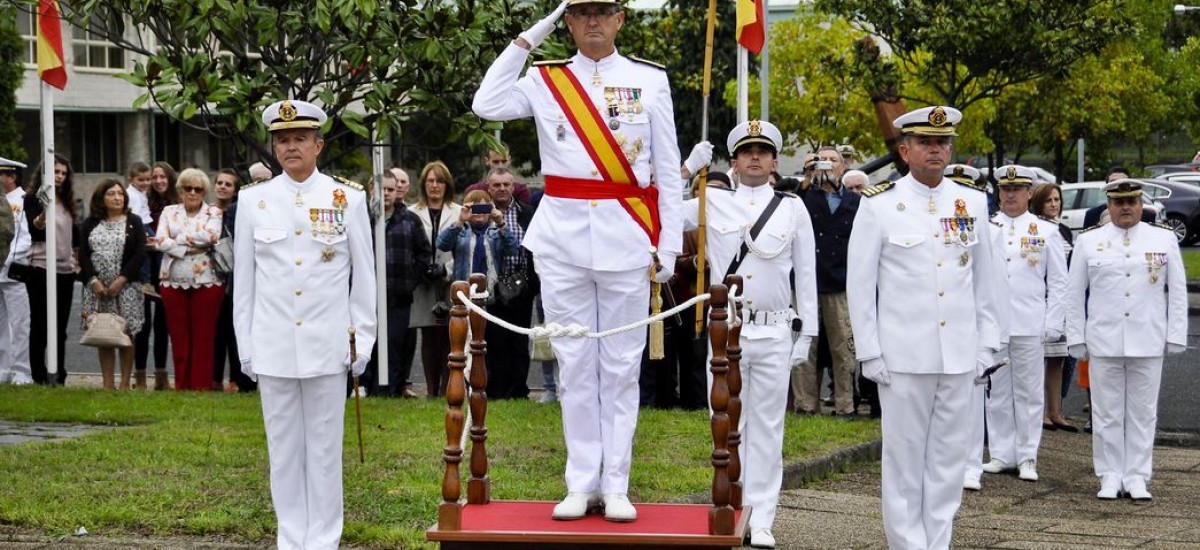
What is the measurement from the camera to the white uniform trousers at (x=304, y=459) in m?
8.15

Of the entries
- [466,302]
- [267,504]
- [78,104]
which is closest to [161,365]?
[267,504]

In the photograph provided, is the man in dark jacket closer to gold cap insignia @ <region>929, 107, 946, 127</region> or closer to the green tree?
gold cap insignia @ <region>929, 107, 946, 127</region>

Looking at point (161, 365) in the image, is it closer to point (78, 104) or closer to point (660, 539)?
point (660, 539)

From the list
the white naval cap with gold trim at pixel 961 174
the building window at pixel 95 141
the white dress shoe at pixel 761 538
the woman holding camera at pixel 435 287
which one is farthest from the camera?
the building window at pixel 95 141

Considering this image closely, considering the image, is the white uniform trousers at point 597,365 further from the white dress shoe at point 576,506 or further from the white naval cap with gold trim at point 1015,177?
the white naval cap with gold trim at point 1015,177

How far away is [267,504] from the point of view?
368 inches

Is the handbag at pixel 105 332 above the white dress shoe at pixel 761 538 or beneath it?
above

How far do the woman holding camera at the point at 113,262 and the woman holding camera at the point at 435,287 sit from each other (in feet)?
7.68

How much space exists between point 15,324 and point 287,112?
8.26 meters

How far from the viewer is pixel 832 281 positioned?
14.4 meters

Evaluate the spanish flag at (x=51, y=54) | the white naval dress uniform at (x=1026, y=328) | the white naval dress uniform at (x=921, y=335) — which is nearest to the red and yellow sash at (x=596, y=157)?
the white naval dress uniform at (x=921, y=335)

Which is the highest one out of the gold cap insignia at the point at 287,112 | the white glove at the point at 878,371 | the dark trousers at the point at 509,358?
the gold cap insignia at the point at 287,112

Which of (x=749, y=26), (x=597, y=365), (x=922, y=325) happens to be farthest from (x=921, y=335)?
(x=749, y=26)

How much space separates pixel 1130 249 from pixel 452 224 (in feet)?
17.4
